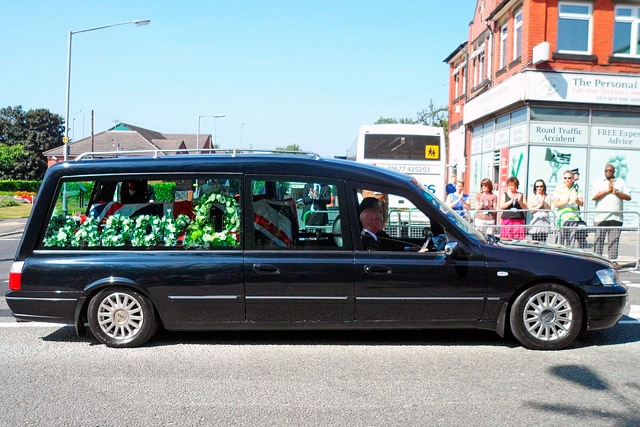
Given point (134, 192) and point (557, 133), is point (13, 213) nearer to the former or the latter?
point (557, 133)

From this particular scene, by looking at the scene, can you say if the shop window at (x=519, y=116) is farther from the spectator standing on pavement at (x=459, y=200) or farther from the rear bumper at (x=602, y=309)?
the rear bumper at (x=602, y=309)

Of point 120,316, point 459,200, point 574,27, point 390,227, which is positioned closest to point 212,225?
point 120,316

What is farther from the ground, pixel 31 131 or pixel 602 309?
pixel 31 131

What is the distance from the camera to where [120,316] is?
5777 millimetres

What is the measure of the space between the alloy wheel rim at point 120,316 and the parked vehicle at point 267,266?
0.01m

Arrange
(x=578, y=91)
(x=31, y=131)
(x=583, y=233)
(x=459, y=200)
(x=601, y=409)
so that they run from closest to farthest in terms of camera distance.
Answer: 1. (x=601, y=409)
2. (x=583, y=233)
3. (x=459, y=200)
4. (x=578, y=91)
5. (x=31, y=131)

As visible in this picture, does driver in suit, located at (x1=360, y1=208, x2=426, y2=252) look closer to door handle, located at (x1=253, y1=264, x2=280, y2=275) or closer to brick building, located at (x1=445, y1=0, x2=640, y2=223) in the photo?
door handle, located at (x1=253, y1=264, x2=280, y2=275)

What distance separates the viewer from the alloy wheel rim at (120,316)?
5750mm

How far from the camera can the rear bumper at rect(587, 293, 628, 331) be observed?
5641 millimetres

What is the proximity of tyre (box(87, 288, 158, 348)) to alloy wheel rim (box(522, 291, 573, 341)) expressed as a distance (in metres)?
3.47

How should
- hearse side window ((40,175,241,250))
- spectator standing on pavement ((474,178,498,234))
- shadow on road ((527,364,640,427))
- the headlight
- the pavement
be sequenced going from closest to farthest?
shadow on road ((527,364,640,427))
the headlight
hearse side window ((40,175,241,250))
spectator standing on pavement ((474,178,498,234))
the pavement

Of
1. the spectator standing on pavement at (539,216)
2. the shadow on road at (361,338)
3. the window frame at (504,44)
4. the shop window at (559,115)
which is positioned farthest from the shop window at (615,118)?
the shadow on road at (361,338)

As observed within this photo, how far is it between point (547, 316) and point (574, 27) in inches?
711

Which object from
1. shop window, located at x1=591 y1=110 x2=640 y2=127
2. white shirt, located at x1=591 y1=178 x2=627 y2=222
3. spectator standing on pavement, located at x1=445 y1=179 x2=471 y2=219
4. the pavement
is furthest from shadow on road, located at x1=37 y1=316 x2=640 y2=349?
the pavement
